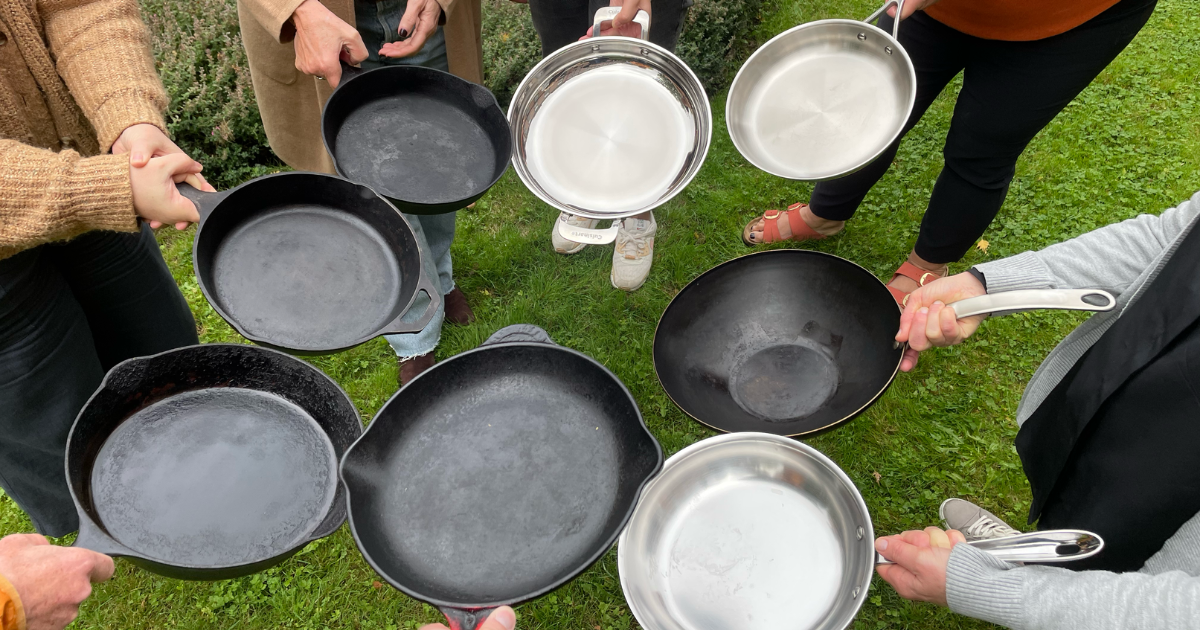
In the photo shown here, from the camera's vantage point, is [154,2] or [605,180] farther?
[154,2]

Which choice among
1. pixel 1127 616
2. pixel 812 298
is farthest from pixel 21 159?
pixel 1127 616

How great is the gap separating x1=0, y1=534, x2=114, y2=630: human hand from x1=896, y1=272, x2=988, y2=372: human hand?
171cm

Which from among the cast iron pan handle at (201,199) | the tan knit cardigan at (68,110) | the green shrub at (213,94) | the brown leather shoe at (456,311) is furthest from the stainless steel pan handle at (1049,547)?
the green shrub at (213,94)

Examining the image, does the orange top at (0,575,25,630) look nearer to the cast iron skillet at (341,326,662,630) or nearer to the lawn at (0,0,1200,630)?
the cast iron skillet at (341,326,662,630)

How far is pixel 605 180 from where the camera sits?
2020 mm

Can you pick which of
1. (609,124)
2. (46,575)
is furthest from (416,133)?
(46,575)

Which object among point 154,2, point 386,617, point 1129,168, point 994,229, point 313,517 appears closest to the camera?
point 313,517

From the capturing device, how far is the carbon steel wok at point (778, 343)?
195cm

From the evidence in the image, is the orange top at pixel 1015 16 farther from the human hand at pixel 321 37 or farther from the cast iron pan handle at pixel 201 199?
the cast iron pan handle at pixel 201 199

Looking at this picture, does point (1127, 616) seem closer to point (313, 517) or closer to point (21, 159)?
point (313, 517)

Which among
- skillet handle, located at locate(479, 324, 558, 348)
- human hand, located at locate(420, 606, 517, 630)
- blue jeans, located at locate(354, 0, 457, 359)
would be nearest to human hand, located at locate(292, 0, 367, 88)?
blue jeans, located at locate(354, 0, 457, 359)

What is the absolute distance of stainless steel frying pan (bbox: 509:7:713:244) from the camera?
6.59 ft

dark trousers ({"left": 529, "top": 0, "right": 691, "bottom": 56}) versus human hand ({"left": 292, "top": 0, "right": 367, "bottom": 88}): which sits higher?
human hand ({"left": 292, "top": 0, "right": 367, "bottom": 88})

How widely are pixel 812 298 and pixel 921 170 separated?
1.67 meters
